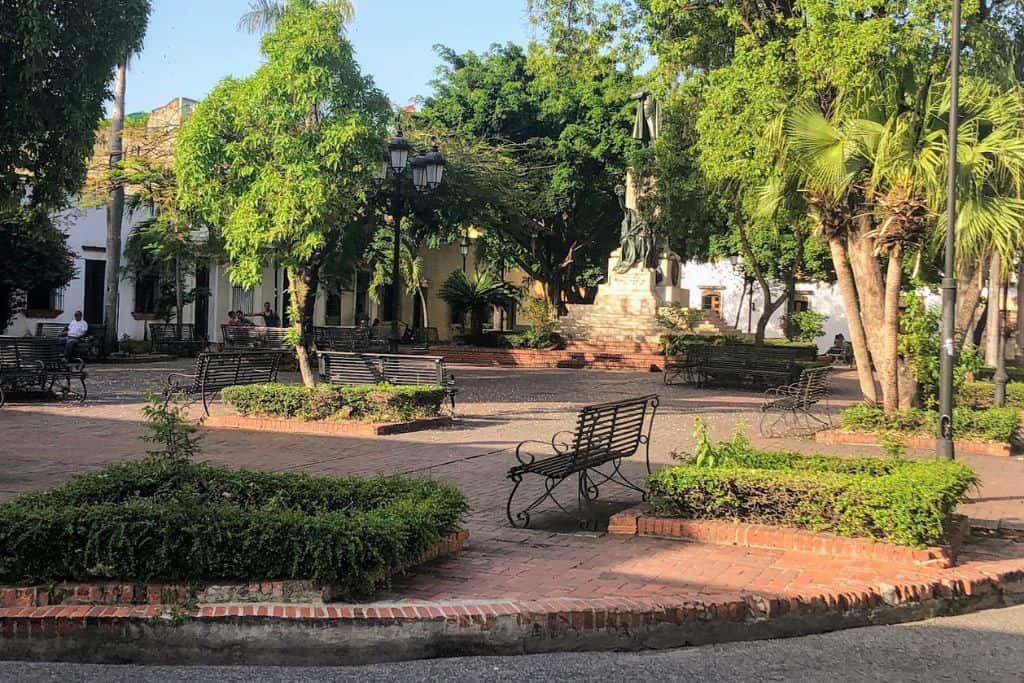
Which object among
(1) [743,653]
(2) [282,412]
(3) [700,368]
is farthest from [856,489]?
(3) [700,368]

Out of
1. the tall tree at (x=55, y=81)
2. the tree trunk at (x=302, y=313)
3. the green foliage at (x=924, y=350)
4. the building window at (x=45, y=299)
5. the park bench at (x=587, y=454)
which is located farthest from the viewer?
the building window at (x=45, y=299)

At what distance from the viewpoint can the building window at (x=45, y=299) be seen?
29.6m

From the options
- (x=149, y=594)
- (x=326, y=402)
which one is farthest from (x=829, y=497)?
(x=326, y=402)

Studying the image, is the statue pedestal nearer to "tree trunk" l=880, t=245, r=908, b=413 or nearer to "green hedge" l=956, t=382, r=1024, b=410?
"green hedge" l=956, t=382, r=1024, b=410

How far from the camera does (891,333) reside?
1288 cm

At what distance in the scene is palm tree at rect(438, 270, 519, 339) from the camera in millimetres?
32219

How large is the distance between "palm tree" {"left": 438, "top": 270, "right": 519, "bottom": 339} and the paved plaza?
11460 mm

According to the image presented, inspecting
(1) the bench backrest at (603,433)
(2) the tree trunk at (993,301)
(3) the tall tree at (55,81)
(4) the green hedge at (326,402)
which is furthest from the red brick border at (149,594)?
(2) the tree trunk at (993,301)

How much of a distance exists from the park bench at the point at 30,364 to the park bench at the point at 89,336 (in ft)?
28.6

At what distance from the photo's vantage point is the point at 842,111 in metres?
12.3

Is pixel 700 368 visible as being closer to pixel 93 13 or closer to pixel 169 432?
pixel 93 13

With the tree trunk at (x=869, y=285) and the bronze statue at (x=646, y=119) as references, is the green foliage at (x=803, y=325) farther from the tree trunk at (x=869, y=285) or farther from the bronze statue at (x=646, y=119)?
the tree trunk at (x=869, y=285)

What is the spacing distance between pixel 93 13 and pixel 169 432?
5831 millimetres

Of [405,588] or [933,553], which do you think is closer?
[405,588]
